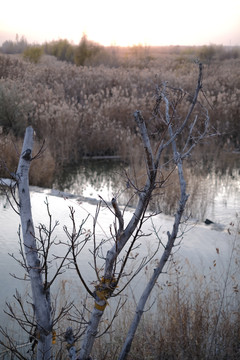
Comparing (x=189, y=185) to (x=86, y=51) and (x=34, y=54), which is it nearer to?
(x=34, y=54)

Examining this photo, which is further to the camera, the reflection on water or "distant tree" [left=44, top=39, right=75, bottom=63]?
"distant tree" [left=44, top=39, right=75, bottom=63]

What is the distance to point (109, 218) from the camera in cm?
489

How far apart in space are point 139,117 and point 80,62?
27.4m

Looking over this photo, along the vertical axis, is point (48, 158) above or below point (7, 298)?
above

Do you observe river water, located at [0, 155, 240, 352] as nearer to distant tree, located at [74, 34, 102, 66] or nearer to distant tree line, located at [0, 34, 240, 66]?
distant tree line, located at [0, 34, 240, 66]

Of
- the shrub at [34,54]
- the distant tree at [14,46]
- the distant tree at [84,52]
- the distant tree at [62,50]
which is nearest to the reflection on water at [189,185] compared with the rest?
the shrub at [34,54]

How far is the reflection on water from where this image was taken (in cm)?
573

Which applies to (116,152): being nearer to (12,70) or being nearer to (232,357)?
(232,357)

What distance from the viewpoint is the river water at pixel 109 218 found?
345 centimetres

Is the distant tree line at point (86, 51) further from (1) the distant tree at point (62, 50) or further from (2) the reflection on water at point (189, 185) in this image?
(2) the reflection on water at point (189, 185)

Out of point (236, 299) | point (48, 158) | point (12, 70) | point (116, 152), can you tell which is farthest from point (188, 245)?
point (12, 70)

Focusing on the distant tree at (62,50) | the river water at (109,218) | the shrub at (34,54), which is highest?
the distant tree at (62,50)

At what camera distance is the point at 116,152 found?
1047 centimetres

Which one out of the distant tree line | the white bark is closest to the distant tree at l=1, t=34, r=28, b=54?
the distant tree line
